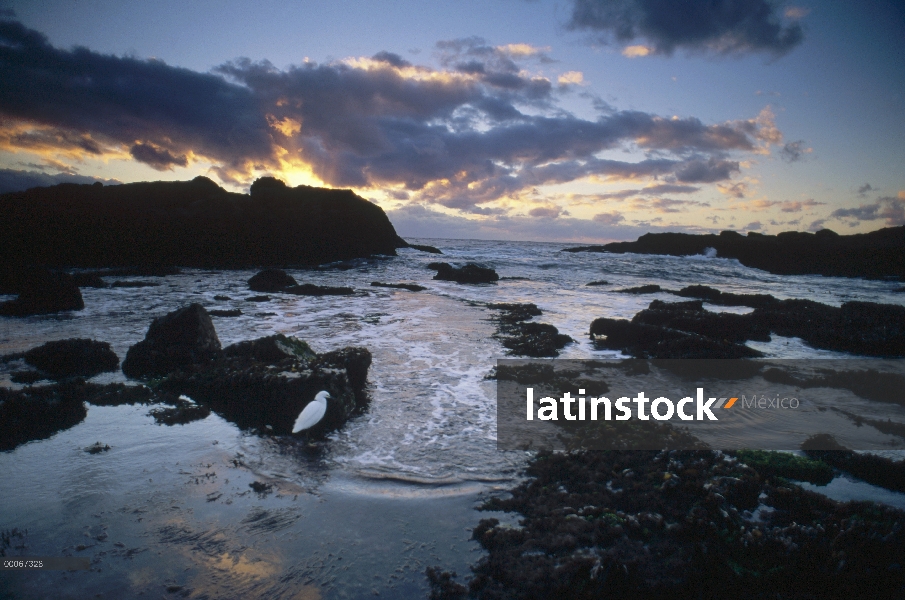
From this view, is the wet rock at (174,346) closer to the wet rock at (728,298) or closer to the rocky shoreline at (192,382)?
the rocky shoreline at (192,382)

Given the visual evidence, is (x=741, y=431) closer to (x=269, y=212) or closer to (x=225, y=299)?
(x=225, y=299)

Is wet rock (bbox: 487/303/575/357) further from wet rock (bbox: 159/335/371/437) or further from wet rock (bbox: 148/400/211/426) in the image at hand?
wet rock (bbox: 148/400/211/426)

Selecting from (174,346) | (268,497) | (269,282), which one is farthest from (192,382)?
(269,282)

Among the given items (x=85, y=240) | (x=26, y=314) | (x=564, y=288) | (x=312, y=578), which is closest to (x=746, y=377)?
(x=312, y=578)

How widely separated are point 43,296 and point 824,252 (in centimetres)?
5438

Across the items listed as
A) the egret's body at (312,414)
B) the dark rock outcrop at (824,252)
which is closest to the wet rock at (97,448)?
the egret's body at (312,414)

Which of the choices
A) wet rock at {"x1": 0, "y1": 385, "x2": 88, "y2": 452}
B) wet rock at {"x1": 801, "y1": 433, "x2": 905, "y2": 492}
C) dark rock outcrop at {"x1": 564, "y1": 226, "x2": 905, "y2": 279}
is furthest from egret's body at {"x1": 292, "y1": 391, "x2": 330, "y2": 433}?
dark rock outcrop at {"x1": 564, "y1": 226, "x2": 905, "y2": 279}

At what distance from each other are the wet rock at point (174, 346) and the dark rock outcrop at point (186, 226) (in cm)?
3089

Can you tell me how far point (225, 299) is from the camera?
1611 cm

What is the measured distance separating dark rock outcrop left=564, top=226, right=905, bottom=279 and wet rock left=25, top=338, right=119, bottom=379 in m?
49.0

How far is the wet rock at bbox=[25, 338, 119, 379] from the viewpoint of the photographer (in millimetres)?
6953

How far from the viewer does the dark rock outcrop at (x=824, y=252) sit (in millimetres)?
36656

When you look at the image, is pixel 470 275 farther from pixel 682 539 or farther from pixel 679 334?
pixel 682 539

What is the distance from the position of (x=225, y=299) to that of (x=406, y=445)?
1408 centimetres
